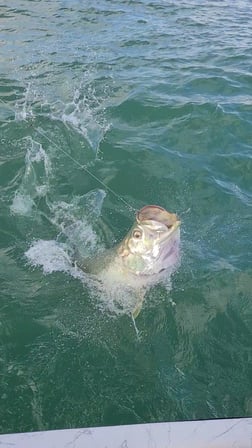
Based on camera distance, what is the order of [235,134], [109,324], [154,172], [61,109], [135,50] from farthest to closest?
[135,50], [61,109], [235,134], [154,172], [109,324]

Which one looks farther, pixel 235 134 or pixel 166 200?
pixel 235 134

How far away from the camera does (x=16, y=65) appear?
9969mm

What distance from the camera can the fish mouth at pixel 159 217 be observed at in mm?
3889

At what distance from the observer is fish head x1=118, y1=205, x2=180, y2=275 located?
154 inches

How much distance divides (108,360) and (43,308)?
92 centimetres

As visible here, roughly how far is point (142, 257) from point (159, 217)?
46cm

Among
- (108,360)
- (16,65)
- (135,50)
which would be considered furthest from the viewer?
(135,50)

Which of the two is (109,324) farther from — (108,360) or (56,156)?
(56,156)

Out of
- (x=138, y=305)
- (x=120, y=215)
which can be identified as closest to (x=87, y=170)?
(x=120, y=215)

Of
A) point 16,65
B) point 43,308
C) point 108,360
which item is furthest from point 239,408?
point 16,65

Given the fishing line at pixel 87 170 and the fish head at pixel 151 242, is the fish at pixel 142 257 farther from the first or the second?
the fishing line at pixel 87 170

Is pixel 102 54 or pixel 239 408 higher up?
pixel 102 54

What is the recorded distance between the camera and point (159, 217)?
12.9 ft

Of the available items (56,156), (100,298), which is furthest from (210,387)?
(56,156)
